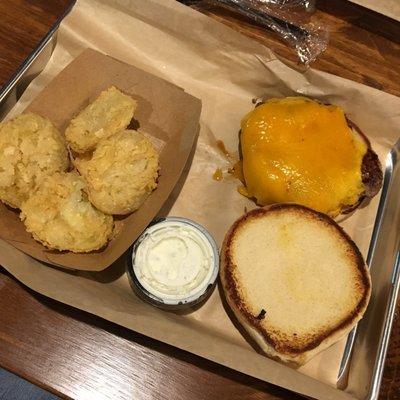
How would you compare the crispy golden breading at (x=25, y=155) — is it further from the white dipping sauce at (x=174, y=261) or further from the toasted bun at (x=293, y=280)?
the toasted bun at (x=293, y=280)

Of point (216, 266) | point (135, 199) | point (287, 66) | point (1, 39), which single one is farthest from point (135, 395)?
point (1, 39)

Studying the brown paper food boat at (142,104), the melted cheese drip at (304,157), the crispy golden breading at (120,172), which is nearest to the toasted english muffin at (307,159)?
the melted cheese drip at (304,157)

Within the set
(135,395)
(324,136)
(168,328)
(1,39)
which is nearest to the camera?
(168,328)

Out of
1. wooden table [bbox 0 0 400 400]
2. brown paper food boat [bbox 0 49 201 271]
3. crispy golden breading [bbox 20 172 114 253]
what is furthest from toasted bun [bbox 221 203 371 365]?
crispy golden breading [bbox 20 172 114 253]

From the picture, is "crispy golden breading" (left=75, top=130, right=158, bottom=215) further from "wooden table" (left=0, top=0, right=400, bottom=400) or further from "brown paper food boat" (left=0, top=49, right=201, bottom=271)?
"wooden table" (left=0, top=0, right=400, bottom=400)

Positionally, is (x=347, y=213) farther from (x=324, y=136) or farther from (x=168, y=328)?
(x=168, y=328)

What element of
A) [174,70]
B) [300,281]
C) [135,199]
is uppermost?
[174,70]
